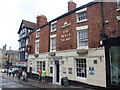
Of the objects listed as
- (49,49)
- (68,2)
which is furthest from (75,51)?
(68,2)

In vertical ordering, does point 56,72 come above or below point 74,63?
below

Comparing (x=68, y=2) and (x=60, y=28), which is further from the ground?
(x=68, y=2)

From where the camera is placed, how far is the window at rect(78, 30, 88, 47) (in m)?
13.8

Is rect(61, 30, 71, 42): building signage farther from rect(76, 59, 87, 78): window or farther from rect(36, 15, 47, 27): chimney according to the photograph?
rect(36, 15, 47, 27): chimney

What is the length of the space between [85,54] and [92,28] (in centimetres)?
254

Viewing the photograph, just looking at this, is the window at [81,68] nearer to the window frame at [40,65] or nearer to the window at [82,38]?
the window at [82,38]

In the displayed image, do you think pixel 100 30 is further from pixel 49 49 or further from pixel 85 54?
A: pixel 49 49

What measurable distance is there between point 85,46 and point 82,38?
990mm

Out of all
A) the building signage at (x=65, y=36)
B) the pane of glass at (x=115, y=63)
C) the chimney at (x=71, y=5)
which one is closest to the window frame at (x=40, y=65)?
the building signage at (x=65, y=36)

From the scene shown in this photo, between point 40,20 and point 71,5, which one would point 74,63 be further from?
point 40,20

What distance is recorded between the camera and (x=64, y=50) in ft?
52.9

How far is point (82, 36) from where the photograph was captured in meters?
14.2

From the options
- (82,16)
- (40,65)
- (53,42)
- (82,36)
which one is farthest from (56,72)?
Answer: (82,16)

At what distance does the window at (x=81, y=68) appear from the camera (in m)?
13.7
